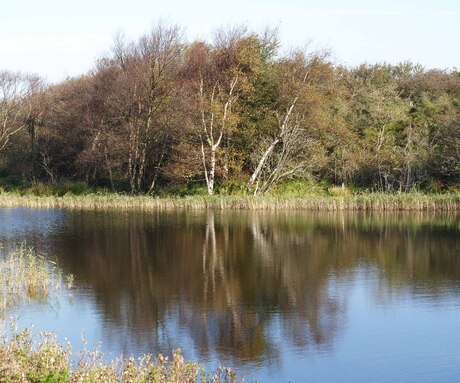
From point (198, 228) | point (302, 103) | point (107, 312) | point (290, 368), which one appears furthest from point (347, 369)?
point (302, 103)

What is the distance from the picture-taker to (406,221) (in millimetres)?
32281

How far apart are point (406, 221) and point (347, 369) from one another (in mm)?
20958

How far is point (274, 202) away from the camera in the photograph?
36750 mm

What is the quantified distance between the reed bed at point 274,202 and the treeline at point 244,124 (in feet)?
9.83

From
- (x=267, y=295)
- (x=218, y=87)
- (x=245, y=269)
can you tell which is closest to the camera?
(x=267, y=295)

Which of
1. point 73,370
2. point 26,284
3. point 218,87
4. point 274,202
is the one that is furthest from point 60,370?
point 218,87

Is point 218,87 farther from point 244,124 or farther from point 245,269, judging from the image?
point 245,269

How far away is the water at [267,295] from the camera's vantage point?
12.8m

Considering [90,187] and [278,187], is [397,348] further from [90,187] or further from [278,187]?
[90,187]

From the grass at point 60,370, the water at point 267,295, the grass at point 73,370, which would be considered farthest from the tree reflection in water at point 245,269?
the grass at point 60,370

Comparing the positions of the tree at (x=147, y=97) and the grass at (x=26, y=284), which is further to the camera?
the tree at (x=147, y=97)

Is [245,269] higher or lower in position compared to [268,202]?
lower

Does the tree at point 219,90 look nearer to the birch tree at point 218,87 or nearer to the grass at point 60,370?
the birch tree at point 218,87

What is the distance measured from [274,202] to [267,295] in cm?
1931
